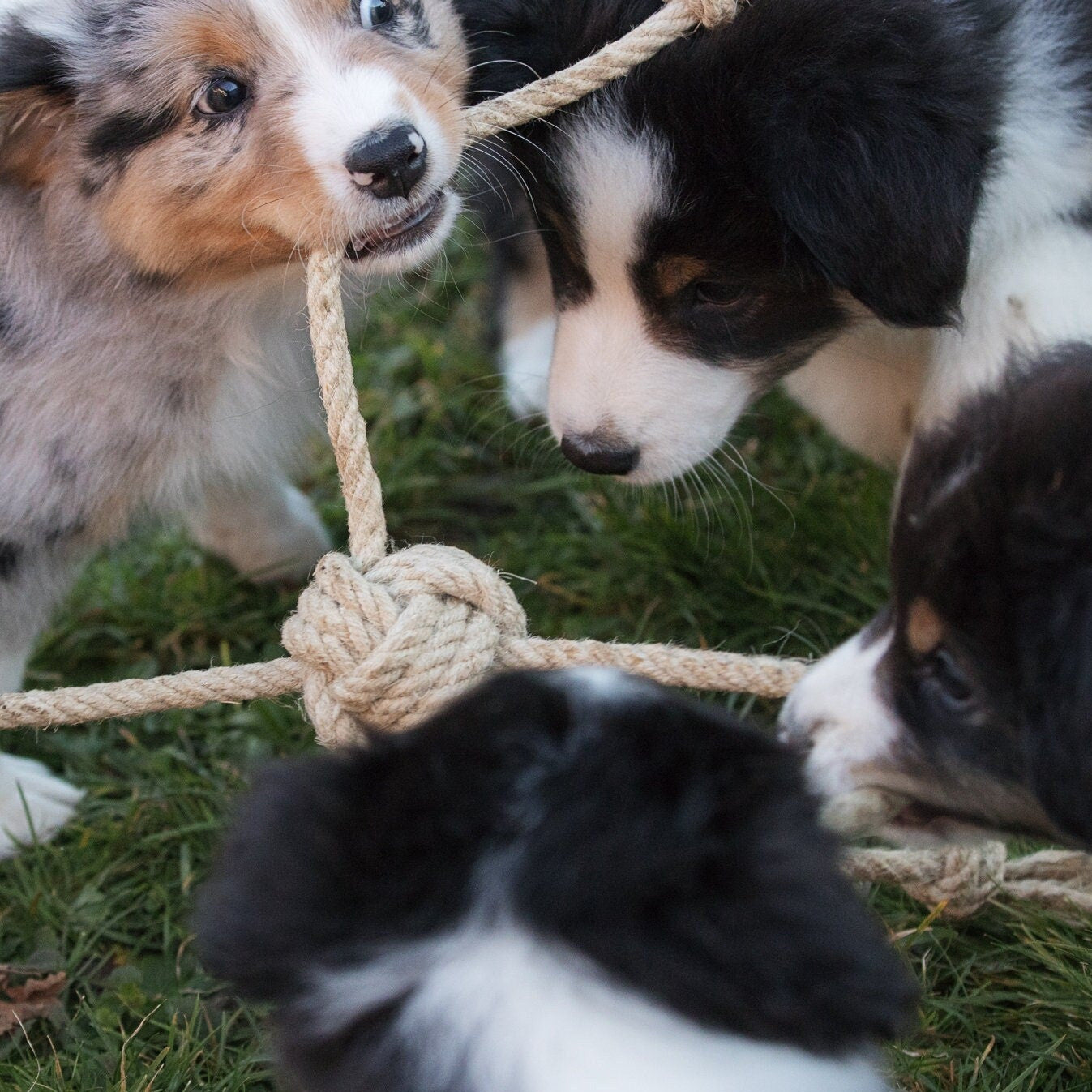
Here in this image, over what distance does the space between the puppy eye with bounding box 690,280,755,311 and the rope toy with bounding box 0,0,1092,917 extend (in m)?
0.46

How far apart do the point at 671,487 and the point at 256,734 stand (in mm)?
1270

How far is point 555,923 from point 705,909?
0.17 metres

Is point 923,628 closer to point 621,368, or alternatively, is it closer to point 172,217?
point 621,368

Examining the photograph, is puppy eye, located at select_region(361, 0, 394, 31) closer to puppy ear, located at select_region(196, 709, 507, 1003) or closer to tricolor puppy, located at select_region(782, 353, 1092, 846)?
tricolor puppy, located at select_region(782, 353, 1092, 846)

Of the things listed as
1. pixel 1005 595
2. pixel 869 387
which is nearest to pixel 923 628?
pixel 1005 595

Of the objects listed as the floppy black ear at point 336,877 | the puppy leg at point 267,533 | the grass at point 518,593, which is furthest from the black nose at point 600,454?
the floppy black ear at point 336,877

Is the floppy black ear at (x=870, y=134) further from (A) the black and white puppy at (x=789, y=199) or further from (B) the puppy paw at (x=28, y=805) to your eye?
(B) the puppy paw at (x=28, y=805)

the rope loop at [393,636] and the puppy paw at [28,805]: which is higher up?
the rope loop at [393,636]

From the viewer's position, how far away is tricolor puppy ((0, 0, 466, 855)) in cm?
245

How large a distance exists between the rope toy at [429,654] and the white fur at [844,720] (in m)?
0.07

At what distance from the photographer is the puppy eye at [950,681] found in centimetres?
205

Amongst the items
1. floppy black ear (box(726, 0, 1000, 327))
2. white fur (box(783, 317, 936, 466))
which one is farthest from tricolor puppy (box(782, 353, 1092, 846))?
white fur (box(783, 317, 936, 466))

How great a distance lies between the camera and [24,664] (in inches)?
118

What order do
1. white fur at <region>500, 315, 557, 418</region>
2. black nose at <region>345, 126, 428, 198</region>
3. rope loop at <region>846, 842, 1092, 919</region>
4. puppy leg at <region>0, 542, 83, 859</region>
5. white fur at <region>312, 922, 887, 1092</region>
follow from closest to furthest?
white fur at <region>312, 922, 887, 1092</region> → black nose at <region>345, 126, 428, 198</region> → rope loop at <region>846, 842, 1092, 919</region> → puppy leg at <region>0, 542, 83, 859</region> → white fur at <region>500, 315, 557, 418</region>
